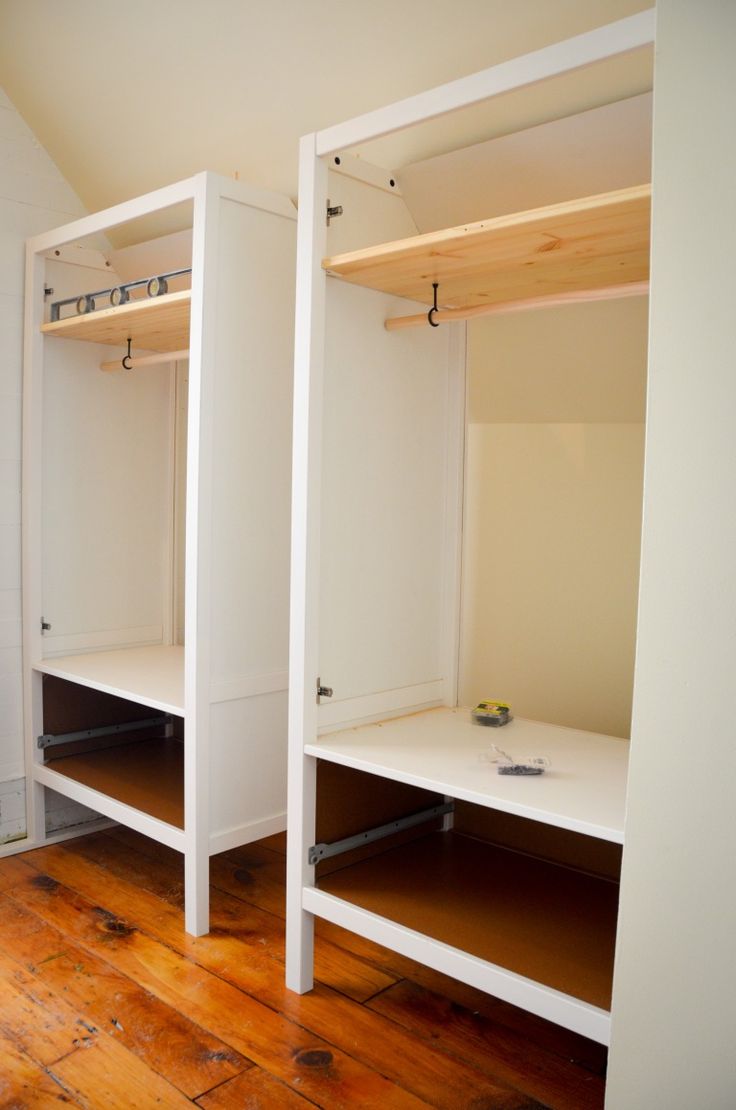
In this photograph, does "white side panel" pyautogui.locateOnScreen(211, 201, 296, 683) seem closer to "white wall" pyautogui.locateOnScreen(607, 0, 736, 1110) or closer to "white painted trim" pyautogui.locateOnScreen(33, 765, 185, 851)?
"white painted trim" pyautogui.locateOnScreen(33, 765, 185, 851)

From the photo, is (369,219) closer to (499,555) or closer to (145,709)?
(499,555)

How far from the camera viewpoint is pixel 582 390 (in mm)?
2545

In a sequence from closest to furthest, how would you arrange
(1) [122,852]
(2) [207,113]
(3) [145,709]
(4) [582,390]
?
1. (4) [582,390]
2. (2) [207,113]
3. (1) [122,852]
4. (3) [145,709]

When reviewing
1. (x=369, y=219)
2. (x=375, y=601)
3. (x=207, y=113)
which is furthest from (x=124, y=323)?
(x=375, y=601)

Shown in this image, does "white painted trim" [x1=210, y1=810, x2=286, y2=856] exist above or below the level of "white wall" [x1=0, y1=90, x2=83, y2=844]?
below

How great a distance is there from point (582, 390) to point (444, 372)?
402 mm

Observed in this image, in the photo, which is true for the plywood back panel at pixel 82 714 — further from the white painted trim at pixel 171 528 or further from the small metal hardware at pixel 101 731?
the white painted trim at pixel 171 528

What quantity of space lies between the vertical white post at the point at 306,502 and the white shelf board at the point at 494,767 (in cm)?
12

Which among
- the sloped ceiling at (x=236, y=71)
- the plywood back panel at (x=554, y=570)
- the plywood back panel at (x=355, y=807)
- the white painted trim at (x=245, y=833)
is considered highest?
the sloped ceiling at (x=236, y=71)

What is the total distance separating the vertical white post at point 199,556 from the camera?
8.45ft

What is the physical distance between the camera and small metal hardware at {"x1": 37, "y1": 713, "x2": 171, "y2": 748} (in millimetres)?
3363

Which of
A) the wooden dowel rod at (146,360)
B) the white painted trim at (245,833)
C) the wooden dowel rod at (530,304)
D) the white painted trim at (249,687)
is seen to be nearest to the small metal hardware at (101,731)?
the white painted trim at (245,833)

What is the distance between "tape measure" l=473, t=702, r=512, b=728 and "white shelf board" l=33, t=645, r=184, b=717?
865 mm

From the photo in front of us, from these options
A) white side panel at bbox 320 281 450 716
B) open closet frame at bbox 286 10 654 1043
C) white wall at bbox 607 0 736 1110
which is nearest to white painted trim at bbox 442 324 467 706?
white side panel at bbox 320 281 450 716
